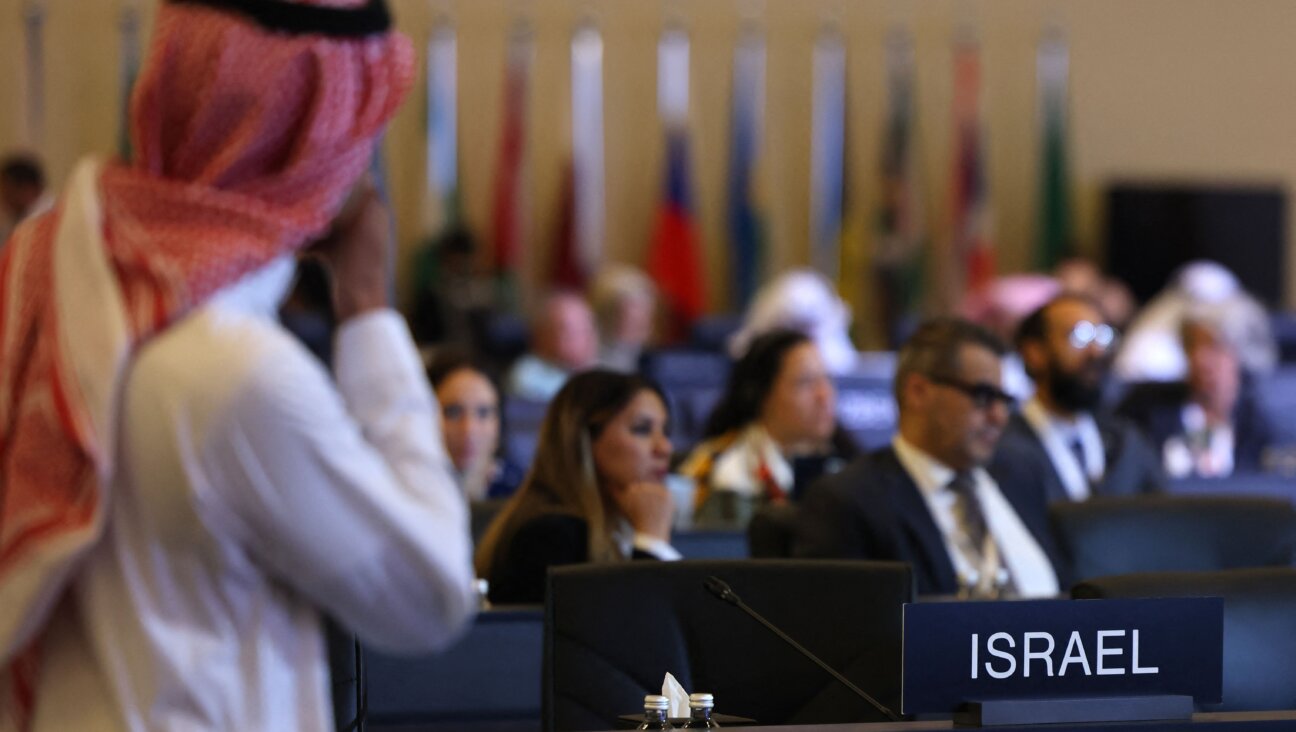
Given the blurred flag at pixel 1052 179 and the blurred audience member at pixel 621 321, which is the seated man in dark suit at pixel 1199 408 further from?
the blurred flag at pixel 1052 179

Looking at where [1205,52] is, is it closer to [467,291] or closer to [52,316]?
[467,291]

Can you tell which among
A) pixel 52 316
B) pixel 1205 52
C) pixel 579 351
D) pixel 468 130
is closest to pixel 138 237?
pixel 52 316

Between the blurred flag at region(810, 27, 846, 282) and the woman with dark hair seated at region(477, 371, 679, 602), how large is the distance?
356 inches

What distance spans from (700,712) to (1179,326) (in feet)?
21.3

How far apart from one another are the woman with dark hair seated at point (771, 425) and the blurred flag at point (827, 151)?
24.3 feet

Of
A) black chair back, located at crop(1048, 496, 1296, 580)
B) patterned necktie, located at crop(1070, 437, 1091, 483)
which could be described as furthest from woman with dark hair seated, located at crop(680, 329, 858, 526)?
black chair back, located at crop(1048, 496, 1296, 580)

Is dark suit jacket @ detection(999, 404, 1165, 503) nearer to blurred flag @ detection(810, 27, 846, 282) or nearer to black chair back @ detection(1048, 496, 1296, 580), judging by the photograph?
black chair back @ detection(1048, 496, 1296, 580)

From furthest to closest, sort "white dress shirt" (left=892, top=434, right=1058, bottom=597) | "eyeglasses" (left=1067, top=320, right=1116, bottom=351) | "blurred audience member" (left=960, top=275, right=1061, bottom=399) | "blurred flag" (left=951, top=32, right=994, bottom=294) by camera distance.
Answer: "blurred flag" (left=951, top=32, right=994, bottom=294) → "blurred audience member" (left=960, top=275, right=1061, bottom=399) → "eyeglasses" (left=1067, top=320, right=1116, bottom=351) → "white dress shirt" (left=892, top=434, right=1058, bottom=597)

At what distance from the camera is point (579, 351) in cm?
912

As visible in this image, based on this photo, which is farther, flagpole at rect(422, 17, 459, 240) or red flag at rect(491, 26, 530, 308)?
red flag at rect(491, 26, 530, 308)

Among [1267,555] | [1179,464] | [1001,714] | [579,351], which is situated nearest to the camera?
[1001,714]

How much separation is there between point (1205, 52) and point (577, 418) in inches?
429

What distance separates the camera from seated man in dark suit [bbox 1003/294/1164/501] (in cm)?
586

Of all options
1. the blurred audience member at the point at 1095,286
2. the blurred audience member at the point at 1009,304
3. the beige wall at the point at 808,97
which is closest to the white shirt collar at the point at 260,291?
the blurred audience member at the point at 1009,304
